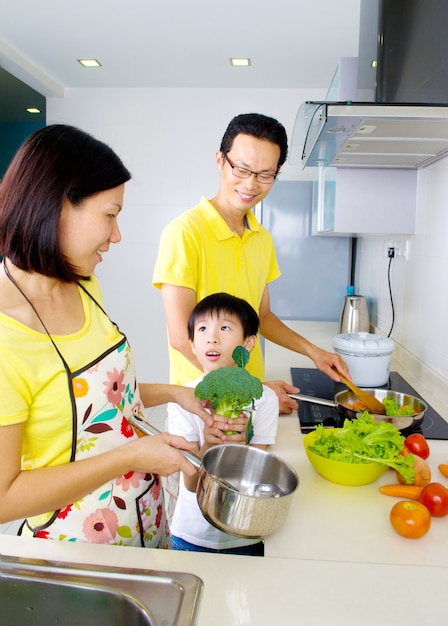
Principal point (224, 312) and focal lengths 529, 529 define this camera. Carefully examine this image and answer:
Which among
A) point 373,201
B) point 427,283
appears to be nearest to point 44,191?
point 427,283

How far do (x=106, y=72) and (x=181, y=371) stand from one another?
8.44 ft

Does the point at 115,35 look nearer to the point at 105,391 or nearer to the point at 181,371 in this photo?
the point at 181,371

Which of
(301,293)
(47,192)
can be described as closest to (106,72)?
(301,293)

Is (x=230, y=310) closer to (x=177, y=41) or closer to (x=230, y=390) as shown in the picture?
(x=230, y=390)

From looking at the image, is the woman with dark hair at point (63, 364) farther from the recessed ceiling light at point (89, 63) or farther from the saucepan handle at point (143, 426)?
the recessed ceiling light at point (89, 63)

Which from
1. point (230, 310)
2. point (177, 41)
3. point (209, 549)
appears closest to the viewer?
point (209, 549)

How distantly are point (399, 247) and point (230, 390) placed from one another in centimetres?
147

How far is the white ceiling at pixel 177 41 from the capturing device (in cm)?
250

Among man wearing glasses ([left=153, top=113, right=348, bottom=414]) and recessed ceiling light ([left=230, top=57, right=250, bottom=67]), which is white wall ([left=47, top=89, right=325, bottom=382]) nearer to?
recessed ceiling light ([left=230, top=57, right=250, bottom=67])

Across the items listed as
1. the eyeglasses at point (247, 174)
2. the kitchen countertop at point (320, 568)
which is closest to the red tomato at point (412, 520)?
the kitchen countertop at point (320, 568)

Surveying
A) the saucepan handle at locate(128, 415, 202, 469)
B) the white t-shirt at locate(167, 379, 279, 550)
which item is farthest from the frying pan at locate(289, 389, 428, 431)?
the saucepan handle at locate(128, 415, 202, 469)

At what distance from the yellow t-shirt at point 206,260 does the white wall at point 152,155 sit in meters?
2.03

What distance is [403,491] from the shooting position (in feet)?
3.41

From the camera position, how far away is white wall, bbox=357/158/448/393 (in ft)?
5.66
